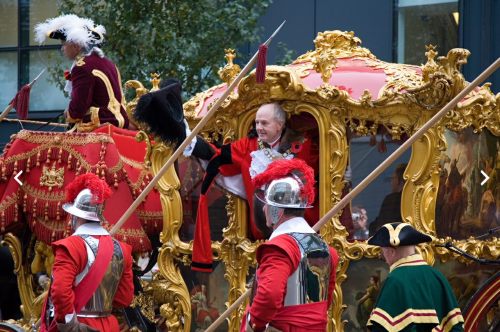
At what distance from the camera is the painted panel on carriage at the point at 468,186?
966 centimetres

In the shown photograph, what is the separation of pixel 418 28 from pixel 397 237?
812 cm

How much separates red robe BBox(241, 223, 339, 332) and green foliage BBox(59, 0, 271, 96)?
5.70m

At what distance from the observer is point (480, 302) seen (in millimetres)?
9516

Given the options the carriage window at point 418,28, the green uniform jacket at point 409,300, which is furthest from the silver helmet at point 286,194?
the carriage window at point 418,28

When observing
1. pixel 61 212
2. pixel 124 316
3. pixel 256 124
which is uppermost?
pixel 256 124

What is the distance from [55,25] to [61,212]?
163cm

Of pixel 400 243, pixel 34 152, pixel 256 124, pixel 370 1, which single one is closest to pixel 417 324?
pixel 400 243

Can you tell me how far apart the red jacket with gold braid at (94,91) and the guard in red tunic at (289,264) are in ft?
10.8

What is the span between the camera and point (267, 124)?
9.63 m

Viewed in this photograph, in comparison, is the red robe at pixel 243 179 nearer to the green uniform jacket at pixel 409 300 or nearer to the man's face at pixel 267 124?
the man's face at pixel 267 124

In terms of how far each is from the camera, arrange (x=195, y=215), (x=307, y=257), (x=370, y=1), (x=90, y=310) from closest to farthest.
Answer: (x=307, y=257)
(x=90, y=310)
(x=195, y=215)
(x=370, y=1)

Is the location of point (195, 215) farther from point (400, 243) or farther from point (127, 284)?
point (400, 243)

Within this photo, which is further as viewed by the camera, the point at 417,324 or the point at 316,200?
the point at 316,200

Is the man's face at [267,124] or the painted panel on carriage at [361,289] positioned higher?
the man's face at [267,124]
